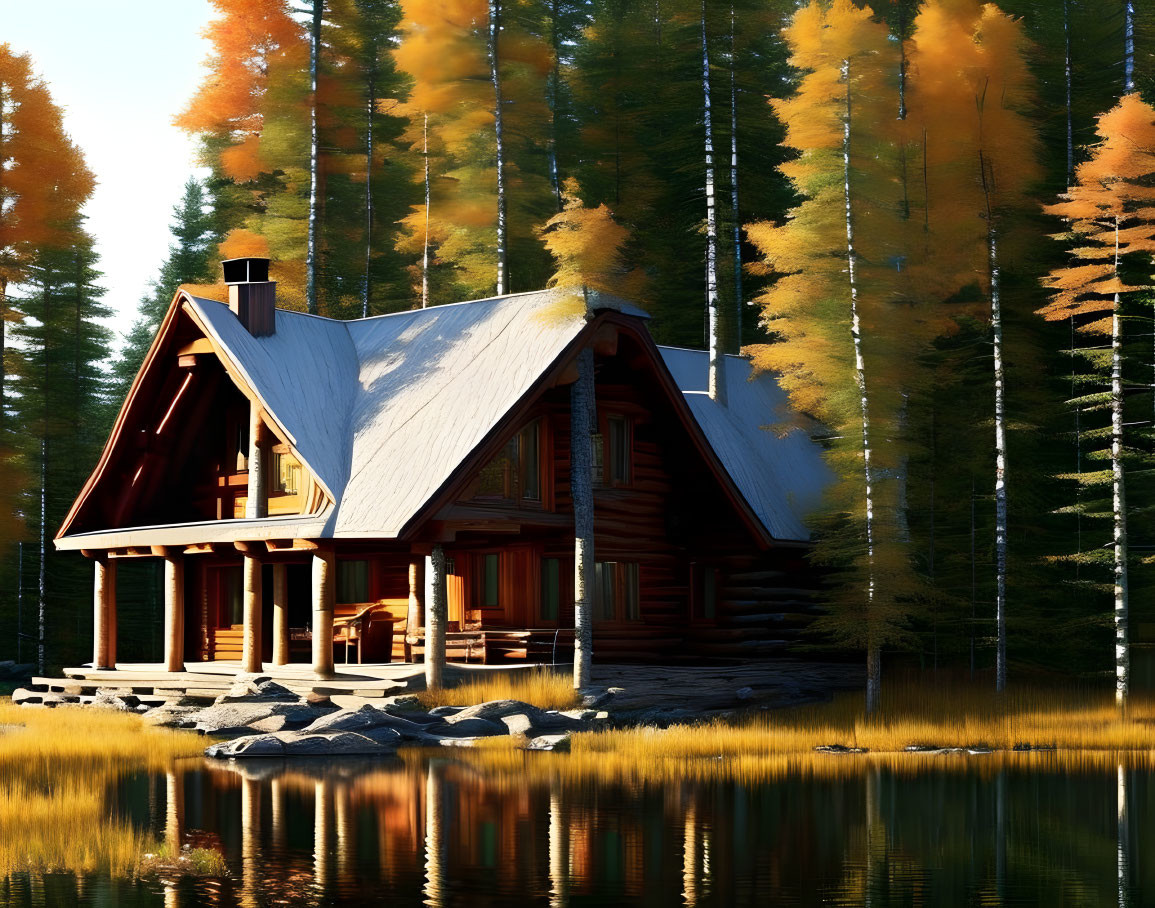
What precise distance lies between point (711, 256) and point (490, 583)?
45.2 ft

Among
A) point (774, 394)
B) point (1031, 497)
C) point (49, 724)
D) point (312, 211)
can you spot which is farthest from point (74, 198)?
point (1031, 497)

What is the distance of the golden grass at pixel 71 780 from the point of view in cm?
1345

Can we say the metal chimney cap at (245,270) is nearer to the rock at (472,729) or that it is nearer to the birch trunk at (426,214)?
the rock at (472,729)

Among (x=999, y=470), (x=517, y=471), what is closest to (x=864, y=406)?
(x=999, y=470)

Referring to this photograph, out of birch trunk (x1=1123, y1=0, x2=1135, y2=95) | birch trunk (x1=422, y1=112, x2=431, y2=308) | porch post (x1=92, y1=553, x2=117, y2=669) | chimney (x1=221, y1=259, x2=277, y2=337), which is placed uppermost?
birch trunk (x1=1123, y1=0, x2=1135, y2=95)

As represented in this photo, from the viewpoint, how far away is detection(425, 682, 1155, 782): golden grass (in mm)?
21797

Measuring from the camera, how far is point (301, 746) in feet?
76.6

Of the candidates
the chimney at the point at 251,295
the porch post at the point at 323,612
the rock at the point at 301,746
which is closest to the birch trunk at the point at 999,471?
the porch post at the point at 323,612

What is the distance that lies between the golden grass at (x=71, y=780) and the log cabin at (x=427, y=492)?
393 cm

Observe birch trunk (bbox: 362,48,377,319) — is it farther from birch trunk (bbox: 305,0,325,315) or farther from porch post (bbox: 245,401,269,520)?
porch post (bbox: 245,401,269,520)

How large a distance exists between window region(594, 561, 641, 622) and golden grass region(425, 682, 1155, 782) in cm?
481

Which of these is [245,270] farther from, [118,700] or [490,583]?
[118,700]

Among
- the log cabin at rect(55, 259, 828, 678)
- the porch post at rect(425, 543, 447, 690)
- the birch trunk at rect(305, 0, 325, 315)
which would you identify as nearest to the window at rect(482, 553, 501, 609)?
the log cabin at rect(55, 259, 828, 678)

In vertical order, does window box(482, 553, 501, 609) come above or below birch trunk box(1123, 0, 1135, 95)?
below
